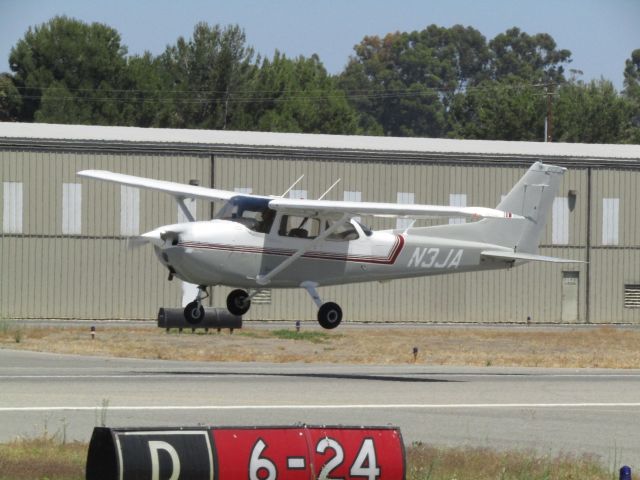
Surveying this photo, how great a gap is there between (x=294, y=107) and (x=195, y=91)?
26.1ft

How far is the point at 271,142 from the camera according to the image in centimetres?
4984

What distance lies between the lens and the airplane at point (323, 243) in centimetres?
2464

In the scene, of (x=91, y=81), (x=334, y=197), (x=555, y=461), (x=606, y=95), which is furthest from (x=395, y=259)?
(x=606, y=95)

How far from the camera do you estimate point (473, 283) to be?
5084 centimetres

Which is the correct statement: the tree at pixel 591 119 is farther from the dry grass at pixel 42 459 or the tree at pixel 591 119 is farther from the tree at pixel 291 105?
the dry grass at pixel 42 459

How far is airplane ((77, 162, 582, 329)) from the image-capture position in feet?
80.8

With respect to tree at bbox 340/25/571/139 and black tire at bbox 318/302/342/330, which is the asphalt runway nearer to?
black tire at bbox 318/302/342/330

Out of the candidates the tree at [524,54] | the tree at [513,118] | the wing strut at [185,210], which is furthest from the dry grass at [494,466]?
the tree at [524,54]

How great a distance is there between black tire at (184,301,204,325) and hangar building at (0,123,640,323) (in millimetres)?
20188

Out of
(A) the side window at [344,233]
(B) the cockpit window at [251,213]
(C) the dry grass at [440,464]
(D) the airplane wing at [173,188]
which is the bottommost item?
(C) the dry grass at [440,464]

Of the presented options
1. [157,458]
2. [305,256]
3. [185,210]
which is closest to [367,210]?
[305,256]

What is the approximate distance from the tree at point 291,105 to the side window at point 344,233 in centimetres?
7016

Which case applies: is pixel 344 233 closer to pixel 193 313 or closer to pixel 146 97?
pixel 193 313

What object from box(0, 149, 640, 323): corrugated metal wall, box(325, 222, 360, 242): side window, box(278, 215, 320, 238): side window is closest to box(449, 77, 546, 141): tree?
box(0, 149, 640, 323): corrugated metal wall
